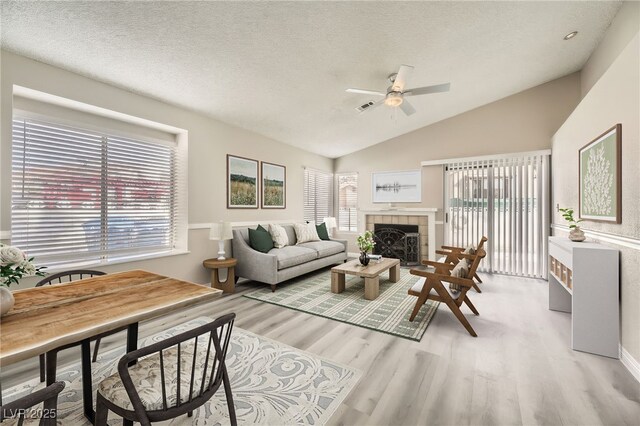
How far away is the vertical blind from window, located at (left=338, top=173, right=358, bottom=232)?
223 cm

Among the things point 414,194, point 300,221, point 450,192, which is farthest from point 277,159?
point 450,192

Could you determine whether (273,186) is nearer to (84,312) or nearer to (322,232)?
(322,232)

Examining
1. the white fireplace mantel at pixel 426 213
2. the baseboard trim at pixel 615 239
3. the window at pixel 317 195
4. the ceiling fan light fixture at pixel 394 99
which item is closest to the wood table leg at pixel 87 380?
the ceiling fan light fixture at pixel 394 99

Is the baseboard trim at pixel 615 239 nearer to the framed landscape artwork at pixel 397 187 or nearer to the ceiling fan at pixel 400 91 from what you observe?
the ceiling fan at pixel 400 91

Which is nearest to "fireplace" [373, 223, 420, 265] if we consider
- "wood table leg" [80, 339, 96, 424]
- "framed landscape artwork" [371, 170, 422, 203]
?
"framed landscape artwork" [371, 170, 422, 203]

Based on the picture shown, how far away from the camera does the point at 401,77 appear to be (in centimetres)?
302

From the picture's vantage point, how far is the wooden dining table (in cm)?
110

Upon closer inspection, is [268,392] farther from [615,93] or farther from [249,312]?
[615,93]

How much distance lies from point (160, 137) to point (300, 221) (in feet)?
10.7

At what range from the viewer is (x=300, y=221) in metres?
6.29

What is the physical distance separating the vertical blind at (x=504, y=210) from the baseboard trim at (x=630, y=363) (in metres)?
2.85

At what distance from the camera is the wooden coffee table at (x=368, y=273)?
3.69 m

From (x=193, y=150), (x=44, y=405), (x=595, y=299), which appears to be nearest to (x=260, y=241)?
(x=193, y=150)

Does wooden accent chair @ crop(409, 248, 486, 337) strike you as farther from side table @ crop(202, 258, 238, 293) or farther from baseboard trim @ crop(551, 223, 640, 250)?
side table @ crop(202, 258, 238, 293)
